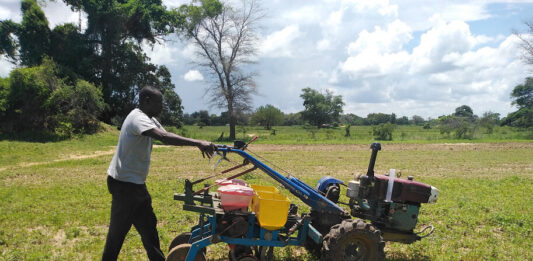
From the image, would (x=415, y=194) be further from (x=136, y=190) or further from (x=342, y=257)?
(x=136, y=190)

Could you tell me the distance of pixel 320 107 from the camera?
251 feet

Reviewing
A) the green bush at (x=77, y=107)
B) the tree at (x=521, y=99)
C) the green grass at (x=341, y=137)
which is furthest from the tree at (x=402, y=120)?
the green bush at (x=77, y=107)

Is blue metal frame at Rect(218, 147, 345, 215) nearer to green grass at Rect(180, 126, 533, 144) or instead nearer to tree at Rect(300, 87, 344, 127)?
green grass at Rect(180, 126, 533, 144)

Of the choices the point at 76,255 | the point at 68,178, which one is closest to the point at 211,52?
the point at 68,178

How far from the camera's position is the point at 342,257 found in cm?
438

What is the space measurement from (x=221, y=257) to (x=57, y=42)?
35.0m

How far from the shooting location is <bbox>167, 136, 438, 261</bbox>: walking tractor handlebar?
411cm

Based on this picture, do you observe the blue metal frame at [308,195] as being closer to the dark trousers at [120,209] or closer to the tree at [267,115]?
the dark trousers at [120,209]

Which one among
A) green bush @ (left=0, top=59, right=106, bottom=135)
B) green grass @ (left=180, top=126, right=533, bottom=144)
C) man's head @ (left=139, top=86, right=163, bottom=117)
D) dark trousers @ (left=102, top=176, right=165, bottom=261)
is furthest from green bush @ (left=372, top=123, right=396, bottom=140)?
dark trousers @ (left=102, top=176, right=165, bottom=261)

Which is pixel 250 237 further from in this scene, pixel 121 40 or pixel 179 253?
pixel 121 40

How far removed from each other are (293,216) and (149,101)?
2.33m

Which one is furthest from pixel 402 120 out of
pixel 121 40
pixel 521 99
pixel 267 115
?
pixel 121 40

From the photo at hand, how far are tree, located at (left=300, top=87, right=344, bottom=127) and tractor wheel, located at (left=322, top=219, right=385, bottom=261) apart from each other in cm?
7175

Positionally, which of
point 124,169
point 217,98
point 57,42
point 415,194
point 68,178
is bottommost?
point 68,178
